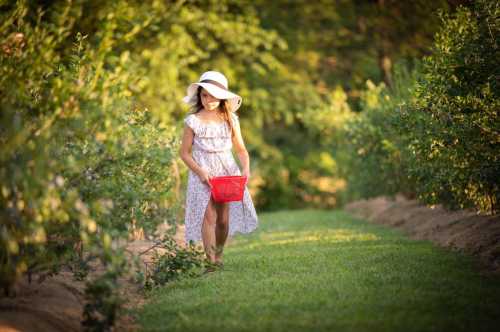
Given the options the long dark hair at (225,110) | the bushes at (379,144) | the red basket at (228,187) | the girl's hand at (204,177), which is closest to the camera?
the red basket at (228,187)

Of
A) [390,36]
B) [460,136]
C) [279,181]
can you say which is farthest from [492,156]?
[279,181]

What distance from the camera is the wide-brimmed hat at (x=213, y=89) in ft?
22.6

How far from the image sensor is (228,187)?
21.9ft

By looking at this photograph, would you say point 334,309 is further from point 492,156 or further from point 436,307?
point 492,156

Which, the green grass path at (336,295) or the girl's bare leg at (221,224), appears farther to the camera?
the girl's bare leg at (221,224)

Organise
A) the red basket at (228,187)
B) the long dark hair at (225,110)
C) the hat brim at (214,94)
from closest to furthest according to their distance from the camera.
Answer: the red basket at (228,187), the hat brim at (214,94), the long dark hair at (225,110)

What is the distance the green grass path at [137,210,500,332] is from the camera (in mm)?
4609

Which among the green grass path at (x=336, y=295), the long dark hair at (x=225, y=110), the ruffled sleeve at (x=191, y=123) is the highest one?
the long dark hair at (x=225, y=110)

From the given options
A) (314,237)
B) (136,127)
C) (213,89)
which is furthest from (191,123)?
(314,237)

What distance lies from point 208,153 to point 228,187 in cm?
53

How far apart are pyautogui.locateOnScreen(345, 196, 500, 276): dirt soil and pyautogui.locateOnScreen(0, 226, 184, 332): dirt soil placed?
318 centimetres

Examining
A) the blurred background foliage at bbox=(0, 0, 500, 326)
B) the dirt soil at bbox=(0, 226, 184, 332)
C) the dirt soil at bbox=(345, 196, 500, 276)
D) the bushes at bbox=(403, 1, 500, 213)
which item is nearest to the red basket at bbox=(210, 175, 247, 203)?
the blurred background foliage at bbox=(0, 0, 500, 326)

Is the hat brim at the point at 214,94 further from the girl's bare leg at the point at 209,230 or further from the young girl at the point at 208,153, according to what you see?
the girl's bare leg at the point at 209,230

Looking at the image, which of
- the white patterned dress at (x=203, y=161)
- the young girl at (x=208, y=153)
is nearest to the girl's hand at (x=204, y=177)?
the young girl at (x=208, y=153)
